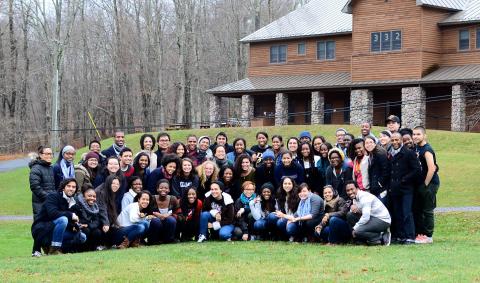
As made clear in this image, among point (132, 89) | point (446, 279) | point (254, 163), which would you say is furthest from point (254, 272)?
point (132, 89)

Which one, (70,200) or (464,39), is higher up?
(464,39)

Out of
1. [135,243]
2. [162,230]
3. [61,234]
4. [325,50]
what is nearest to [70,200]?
[61,234]

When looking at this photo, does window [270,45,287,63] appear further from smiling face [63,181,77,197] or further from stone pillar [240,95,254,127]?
smiling face [63,181,77,197]

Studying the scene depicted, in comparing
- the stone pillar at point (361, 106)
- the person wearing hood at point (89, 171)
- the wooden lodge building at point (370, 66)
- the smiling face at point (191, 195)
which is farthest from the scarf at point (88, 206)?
the stone pillar at point (361, 106)

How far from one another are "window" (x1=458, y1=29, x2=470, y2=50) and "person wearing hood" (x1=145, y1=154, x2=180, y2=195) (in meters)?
30.9

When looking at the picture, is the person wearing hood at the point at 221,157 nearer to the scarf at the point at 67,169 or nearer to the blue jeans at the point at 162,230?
the blue jeans at the point at 162,230

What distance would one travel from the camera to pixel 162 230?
1564 cm

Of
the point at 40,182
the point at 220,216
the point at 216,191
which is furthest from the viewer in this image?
the point at 220,216

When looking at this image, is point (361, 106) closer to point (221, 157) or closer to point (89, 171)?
point (221, 157)

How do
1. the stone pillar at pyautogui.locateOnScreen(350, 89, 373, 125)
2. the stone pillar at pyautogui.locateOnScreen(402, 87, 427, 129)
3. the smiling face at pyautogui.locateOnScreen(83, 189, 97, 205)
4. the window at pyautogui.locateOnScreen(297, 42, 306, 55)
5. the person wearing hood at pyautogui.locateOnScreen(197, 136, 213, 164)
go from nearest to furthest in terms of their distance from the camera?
the smiling face at pyautogui.locateOnScreen(83, 189, 97, 205), the person wearing hood at pyautogui.locateOnScreen(197, 136, 213, 164), the stone pillar at pyautogui.locateOnScreen(402, 87, 427, 129), the stone pillar at pyautogui.locateOnScreen(350, 89, 373, 125), the window at pyautogui.locateOnScreen(297, 42, 306, 55)

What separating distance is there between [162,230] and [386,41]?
101ft

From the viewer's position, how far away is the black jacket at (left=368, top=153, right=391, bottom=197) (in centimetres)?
1449

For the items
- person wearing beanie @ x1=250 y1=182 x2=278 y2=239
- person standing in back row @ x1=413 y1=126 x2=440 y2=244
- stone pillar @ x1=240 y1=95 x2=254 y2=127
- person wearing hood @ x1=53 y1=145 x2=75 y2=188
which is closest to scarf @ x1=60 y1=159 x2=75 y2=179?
person wearing hood @ x1=53 y1=145 x2=75 y2=188

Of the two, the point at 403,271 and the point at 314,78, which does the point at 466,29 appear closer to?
the point at 314,78
